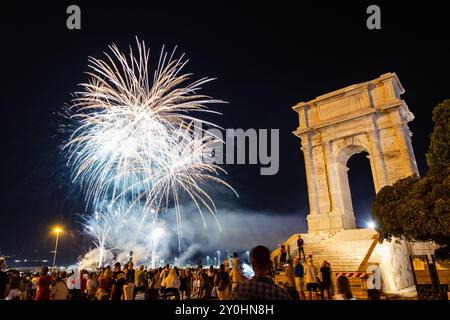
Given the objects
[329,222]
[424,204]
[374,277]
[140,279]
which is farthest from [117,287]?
[329,222]

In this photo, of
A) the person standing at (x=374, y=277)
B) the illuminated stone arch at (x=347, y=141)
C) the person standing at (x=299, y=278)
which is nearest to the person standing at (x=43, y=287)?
the person standing at (x=299, y=278)

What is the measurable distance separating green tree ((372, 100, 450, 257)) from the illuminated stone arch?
7.55m

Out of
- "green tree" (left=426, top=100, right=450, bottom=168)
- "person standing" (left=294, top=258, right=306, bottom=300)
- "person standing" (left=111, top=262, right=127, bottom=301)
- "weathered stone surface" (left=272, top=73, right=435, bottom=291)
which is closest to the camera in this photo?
"person standing" (left=111, top=262, right=127, bottom=301)

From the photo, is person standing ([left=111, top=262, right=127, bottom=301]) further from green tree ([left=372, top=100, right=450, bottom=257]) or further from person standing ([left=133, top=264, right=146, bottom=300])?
green tree ([left=372, top=100, right=450, bottom=257])

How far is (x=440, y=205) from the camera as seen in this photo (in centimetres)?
1334

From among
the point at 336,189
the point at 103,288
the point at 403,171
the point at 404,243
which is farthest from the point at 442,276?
the point at 103,288

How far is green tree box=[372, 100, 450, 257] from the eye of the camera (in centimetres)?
1352

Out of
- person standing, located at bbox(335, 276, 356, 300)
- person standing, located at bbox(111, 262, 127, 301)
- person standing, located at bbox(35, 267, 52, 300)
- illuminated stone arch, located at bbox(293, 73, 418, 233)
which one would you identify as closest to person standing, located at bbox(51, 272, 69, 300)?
person standing, located at bbox(35, 267, 52, 300)

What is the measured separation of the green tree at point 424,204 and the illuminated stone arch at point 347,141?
24.8 ft

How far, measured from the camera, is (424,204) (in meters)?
14.1

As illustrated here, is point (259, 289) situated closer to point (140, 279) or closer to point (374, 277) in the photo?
point (140, 279)

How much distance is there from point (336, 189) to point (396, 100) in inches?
351
